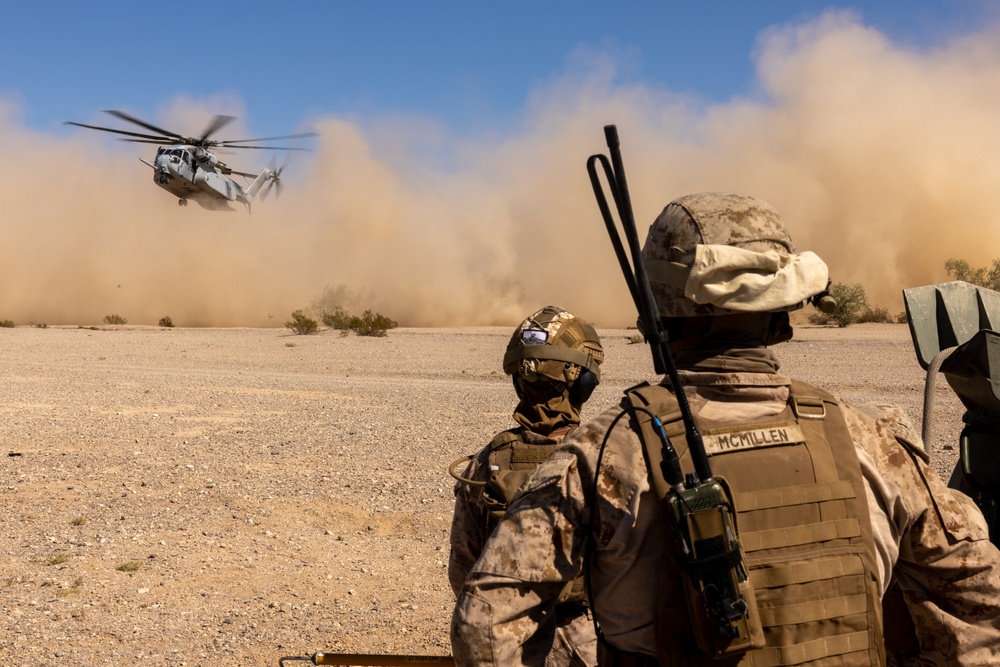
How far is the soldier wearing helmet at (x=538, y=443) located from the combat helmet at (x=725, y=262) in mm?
894

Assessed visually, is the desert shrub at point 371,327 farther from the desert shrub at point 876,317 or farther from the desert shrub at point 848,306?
the desert shrub at point 876,317

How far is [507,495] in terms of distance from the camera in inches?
102

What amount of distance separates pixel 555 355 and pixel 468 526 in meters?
0.52

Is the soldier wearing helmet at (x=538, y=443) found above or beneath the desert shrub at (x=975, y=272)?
beneath

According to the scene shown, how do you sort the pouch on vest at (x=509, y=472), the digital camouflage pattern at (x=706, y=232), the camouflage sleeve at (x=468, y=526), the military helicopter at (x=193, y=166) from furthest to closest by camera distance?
the military helicopter at (x=193, y=166), the camouflage sleeve at (x=468, y=526), the pouch on vest at (x=509, y=472), the digital camouflage pattern at (x=706, y=232)

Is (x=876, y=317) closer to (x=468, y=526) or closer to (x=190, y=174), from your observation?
(x=190, y=174)

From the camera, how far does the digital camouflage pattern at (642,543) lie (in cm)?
171

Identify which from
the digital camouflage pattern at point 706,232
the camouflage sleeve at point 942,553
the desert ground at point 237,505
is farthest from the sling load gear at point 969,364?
the desert ground at point 237,505

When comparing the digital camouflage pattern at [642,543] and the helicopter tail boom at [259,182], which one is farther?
the helicopter tail boom at [259,182]

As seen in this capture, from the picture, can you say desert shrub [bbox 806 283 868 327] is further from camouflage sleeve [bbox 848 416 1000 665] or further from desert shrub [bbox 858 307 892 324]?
camouflage sleeve [bbox 848 416 1000 665]

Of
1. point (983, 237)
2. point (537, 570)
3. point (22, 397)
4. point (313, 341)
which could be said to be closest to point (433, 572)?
point (537, 570)

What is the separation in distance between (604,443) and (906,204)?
134 feet

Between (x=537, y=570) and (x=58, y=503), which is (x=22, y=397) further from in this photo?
(x=537, y=570)

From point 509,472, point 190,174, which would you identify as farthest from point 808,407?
point 190,174
